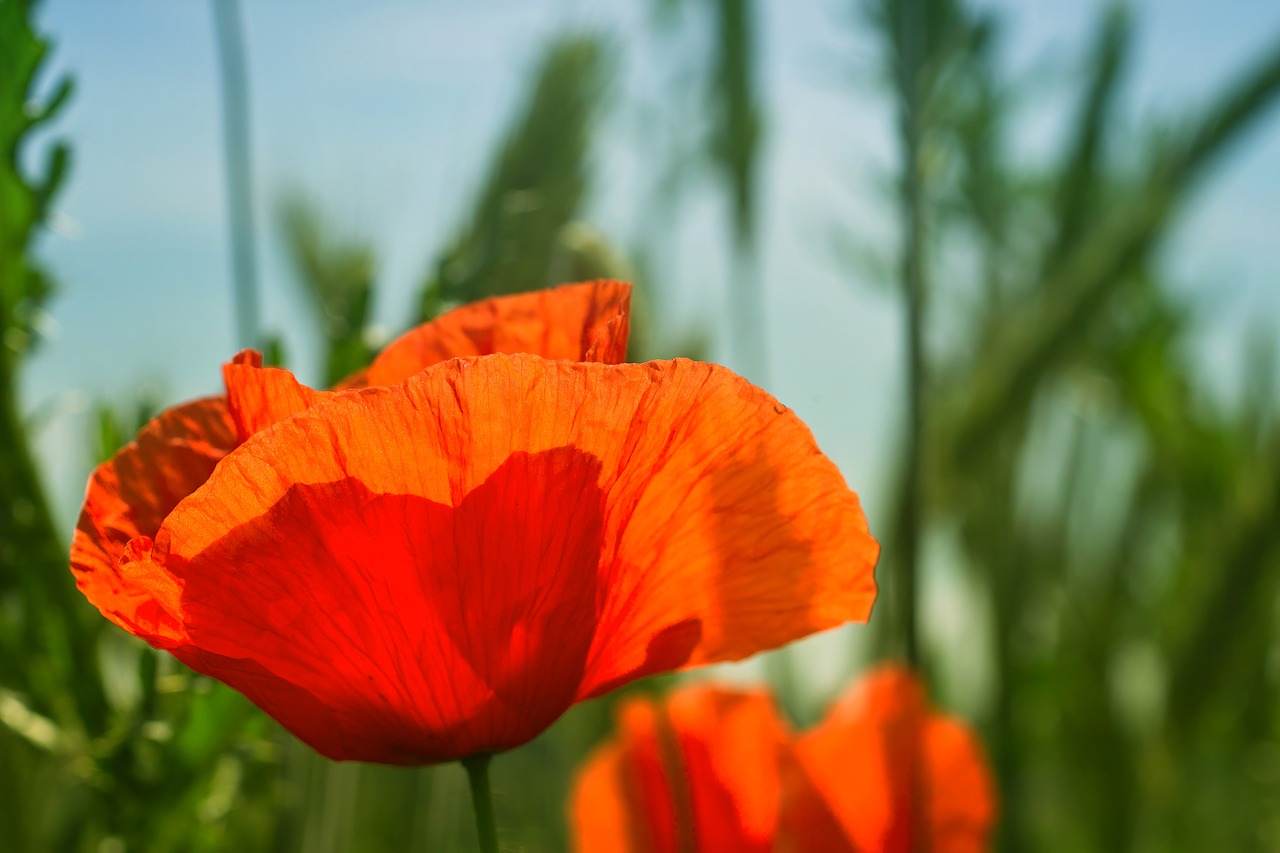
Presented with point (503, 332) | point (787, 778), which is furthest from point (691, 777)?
point (503, 332)

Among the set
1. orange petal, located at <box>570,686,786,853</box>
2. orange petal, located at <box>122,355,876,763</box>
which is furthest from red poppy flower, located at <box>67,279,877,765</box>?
orange petal, located at <box>570,686,786,853</box>

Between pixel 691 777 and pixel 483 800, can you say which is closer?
pixel 483 800

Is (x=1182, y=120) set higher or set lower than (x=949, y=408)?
higher

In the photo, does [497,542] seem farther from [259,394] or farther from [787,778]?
[787,778]

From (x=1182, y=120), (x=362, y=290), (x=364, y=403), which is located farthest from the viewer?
(x=1182, y=120)

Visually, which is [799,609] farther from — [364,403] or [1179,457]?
[1179,457]

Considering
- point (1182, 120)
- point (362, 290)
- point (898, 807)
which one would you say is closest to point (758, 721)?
point (898, 807)
